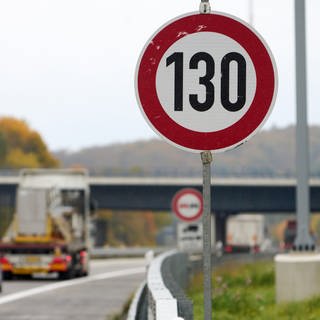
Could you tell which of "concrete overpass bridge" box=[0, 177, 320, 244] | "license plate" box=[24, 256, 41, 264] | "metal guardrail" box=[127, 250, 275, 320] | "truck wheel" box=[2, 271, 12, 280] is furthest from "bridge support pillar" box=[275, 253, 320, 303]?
"concrete overpass bridge" box=[0, 177, 320, 244]

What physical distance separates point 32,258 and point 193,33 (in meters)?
30.4

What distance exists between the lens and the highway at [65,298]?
21656 mm

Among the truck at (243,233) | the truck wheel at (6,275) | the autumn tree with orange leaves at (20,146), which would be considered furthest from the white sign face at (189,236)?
the autumn tree with orange leaves at (20,146)

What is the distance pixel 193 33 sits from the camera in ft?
21.5

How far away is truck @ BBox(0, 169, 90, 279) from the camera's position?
36.5 meters

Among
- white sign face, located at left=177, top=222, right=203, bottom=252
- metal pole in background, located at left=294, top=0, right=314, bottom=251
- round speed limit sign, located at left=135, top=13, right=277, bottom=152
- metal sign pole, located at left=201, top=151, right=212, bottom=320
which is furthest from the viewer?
white sign face, located at left=177, top=222, right=203, bottom=252

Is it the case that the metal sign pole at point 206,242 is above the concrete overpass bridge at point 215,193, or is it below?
above

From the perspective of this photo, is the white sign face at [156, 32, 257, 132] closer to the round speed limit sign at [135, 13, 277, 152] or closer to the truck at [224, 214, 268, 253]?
the round speed limit sign at [135, 13, 277, 152]

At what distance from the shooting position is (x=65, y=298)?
26.9 metres

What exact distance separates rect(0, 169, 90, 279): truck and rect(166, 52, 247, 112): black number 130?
3013cm

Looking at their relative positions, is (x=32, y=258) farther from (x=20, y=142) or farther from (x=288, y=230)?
(x=20, y=142)

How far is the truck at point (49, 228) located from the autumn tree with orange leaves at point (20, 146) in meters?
113

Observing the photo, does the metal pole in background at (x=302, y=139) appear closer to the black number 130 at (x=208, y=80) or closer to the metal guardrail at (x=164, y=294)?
the metal guardrail at (x=164, y=294)

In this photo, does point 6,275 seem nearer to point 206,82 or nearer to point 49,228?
point 49,228
